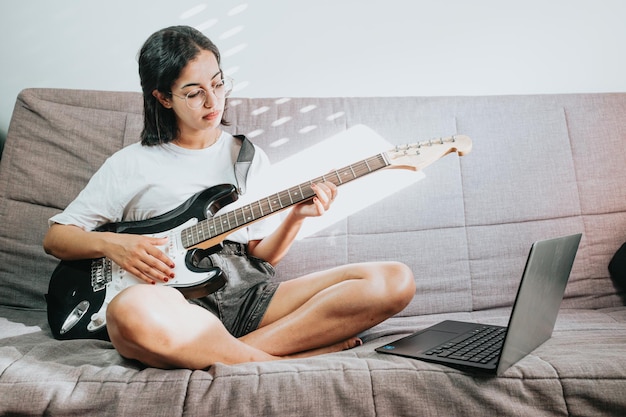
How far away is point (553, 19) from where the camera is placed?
176 cm

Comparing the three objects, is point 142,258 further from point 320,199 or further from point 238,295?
point 320,199

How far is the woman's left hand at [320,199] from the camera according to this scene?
3.71ft

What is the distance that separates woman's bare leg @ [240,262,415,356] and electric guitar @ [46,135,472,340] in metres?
0.16

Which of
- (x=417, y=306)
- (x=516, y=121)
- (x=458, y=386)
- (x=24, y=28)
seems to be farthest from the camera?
(x=24, y=28)

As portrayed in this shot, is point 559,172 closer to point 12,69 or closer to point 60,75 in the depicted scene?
point 60,75

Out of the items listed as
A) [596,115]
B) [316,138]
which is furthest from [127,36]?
[596,115]

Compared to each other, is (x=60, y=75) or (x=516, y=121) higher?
(x=60, y=75)

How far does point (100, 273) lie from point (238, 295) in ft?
0.98

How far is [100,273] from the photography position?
1.13 metres

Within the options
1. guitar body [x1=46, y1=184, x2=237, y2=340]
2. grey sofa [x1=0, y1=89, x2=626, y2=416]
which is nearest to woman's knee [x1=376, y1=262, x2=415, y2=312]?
grey sofa [x1=0, y1=89, x2=626, y2=416]

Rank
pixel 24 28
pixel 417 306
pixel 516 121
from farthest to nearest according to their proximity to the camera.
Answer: pixel 24 28 → pixel 516 121 → pixel 417 306

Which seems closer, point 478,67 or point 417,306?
point 417,306

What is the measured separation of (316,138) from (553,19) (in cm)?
93

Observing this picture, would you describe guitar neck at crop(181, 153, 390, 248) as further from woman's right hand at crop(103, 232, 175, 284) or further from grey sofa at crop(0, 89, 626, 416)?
grey sofa at crop(0, 89, 626, 416)
